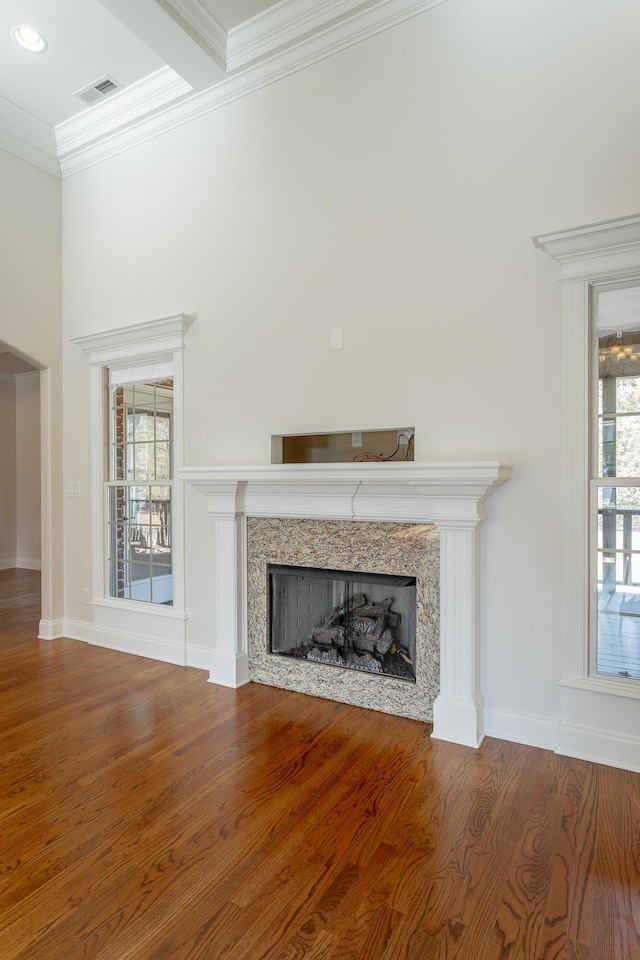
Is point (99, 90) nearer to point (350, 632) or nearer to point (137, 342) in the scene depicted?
point (137, 342)

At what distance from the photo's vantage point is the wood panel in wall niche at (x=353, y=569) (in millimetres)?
2717

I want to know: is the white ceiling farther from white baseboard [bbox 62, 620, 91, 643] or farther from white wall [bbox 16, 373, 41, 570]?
white wall [bbox 16, 373, 41, 570]

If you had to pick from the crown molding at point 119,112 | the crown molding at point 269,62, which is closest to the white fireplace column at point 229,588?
the crown molding at point 269,62

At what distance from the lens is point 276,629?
3.31 metres

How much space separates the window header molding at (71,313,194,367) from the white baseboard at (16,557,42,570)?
464cm

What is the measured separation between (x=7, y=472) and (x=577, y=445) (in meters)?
7.86

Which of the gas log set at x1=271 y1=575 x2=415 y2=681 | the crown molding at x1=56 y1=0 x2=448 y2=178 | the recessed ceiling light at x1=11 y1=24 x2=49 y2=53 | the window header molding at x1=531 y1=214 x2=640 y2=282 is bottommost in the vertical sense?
the gas log set at x1=271 y1=575 x2=415 y2=681

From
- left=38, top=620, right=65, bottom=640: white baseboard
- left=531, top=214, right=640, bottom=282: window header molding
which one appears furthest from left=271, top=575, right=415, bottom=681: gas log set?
left=38, top=620, right=65, bottom=640: white baseboard

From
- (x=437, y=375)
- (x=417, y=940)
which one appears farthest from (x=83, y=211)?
(x=417, y=940)

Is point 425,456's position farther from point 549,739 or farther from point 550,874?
point 550,874

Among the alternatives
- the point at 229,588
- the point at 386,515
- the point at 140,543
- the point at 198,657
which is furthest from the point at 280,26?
the point at 198,657

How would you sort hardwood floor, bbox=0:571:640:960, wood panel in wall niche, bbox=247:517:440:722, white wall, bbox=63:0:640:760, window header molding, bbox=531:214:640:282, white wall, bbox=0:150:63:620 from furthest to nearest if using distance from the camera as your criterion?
white wall, bbox=0:150:63:620 < wood panel in wall niche, bbox=247:517:440:722 < white wall, bbox=63:0:640:760 < window header molding, bbox=531:214:640:282 < hardwood floor, bbox=0:571:640:960

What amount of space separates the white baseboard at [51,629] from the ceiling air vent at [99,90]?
390 centimetres

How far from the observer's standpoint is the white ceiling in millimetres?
2969
